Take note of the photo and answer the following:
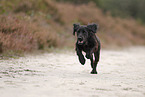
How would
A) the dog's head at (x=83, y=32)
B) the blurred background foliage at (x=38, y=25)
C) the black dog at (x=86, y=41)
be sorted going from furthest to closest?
the blurred background foliage at (x=38, y=25) → the black dog at (x=86, y=41) → the dog's head at (x=83, y=32)

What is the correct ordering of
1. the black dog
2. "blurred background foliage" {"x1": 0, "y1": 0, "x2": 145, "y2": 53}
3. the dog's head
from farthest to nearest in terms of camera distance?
"blurred background foliage" {"x1": 0, "y1": 0, "x2": 145, "y2": 53}
the black dog
the dog's head

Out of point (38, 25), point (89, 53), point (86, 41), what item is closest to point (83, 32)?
point (86, 41)

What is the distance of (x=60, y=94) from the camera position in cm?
474

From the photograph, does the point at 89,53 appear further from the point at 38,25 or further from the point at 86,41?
the point at 38,25

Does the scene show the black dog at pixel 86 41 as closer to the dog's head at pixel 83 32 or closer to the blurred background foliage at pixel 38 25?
the dog's head at pixel 83 32

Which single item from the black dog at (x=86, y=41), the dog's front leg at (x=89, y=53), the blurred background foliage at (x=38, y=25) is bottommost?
the dog's front leg at (x=89, y=53)

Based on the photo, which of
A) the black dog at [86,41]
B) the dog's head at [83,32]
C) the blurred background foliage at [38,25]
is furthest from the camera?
the blurred background foliage at [38,25]

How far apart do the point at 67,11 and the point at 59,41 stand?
1154 centimetres

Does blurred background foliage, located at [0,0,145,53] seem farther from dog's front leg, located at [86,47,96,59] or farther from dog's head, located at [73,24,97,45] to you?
dog's front leg, located at [86,47,96,59]

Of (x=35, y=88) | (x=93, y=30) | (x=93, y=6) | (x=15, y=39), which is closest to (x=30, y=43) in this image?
(x=15, y=39)

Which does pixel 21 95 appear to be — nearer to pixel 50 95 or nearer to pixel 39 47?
pixel 50 95

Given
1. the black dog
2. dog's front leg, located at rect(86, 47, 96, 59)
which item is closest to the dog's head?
the black dog

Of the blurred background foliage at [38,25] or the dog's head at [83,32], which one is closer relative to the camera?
the dog's head at [83,32]

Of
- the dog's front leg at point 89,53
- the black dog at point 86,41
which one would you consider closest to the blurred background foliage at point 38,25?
the black dog at point 86,41
